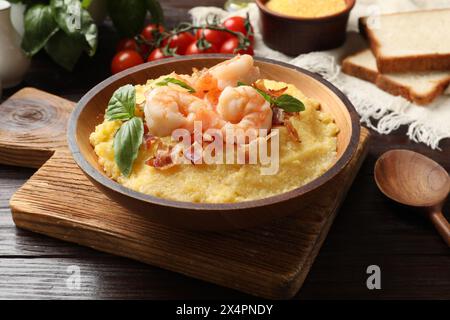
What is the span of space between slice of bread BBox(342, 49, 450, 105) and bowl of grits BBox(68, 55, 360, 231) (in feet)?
3.98

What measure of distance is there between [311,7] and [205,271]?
2568mm

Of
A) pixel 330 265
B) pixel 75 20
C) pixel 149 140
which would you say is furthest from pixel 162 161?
pixel 75 20

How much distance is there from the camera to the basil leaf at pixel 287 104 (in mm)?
2979

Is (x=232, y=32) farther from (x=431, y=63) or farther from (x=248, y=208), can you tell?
(x=248, y=208)

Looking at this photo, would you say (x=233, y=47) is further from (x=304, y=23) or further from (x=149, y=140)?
(x=149, y=140)

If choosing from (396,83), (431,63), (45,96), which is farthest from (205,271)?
(431,63)

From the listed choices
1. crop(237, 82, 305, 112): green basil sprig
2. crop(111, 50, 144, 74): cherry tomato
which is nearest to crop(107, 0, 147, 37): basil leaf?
crop(111, 50, 144, 74): cherry tomato

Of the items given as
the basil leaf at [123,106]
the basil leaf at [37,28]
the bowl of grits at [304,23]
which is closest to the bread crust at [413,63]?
the bowl of grits at [304,23]

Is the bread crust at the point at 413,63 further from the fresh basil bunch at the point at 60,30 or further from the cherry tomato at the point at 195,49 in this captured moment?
the fresh basil bunch at the point at 60,30

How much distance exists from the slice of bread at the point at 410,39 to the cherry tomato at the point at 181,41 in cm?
134

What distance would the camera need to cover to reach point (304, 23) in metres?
4.49

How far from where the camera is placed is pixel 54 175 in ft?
10.9

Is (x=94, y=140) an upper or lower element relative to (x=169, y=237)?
upper

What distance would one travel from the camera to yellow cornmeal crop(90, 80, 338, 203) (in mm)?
2676
